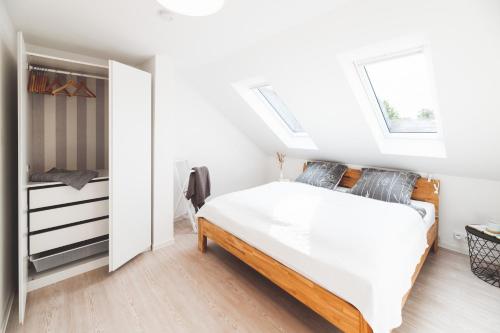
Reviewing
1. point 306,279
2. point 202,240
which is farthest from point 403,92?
point 202,240

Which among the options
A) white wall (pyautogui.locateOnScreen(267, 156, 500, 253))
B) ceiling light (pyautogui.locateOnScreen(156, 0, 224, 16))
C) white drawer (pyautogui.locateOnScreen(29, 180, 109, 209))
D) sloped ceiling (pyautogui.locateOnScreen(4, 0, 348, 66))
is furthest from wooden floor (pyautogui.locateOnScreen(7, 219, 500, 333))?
sloped ceiling (pyautogui.locateOnScreen(4, 0, 348, 66))

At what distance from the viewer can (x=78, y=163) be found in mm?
2732

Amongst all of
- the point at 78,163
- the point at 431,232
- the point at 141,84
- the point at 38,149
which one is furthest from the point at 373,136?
the point at 38,149

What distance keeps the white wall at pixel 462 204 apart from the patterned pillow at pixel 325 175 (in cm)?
111

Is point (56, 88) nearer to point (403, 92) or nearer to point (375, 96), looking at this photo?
point (375, 96)

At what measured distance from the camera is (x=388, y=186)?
2869 millimetres

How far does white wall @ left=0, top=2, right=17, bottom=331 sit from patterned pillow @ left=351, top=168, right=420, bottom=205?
10.9 feet

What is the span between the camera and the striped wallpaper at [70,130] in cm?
248

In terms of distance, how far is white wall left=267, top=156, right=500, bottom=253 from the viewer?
2582 millimetres

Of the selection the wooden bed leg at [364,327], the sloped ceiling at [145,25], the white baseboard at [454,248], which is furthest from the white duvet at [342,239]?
the sloped ceiling at [145,25]

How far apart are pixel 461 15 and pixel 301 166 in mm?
2943

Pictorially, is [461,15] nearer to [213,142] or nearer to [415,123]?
[415,123]

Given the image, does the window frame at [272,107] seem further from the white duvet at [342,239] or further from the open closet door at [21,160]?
the open closet door at [21,160]

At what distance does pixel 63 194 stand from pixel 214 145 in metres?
2.20
